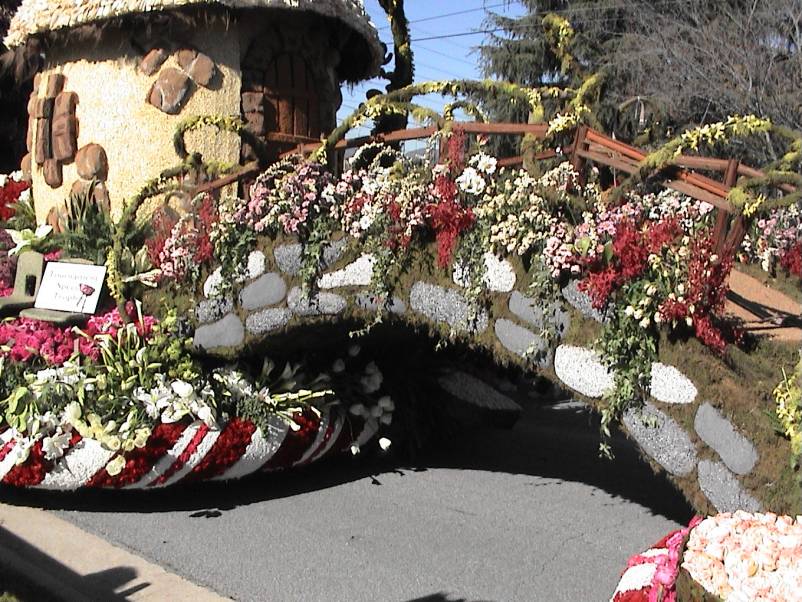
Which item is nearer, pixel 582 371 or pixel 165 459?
pixel 582 371

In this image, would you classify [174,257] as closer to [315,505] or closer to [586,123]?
[315,505]

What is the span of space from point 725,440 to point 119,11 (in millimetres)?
4626

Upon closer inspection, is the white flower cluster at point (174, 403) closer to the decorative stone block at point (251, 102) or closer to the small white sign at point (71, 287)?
the small white sign at point (71, 287)

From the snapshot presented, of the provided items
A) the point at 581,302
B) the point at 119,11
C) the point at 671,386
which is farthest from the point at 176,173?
the point at 671,386

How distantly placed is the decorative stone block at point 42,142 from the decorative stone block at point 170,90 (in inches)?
43.9

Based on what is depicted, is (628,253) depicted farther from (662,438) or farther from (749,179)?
(662,438)

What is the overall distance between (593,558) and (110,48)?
15.4 feet

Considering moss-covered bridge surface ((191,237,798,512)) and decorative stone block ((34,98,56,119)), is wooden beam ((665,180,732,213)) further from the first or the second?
decorative stone block ((34,98,56,119))

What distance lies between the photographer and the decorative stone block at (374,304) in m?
4.29

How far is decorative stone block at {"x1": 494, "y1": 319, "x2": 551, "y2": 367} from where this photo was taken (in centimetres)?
372

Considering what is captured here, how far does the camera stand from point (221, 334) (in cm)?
493

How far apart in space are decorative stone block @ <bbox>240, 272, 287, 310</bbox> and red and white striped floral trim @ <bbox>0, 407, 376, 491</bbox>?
2.59 feet

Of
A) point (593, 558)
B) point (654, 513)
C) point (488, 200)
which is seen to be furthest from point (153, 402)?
point (654, 513)

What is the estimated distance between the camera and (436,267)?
4.15m
